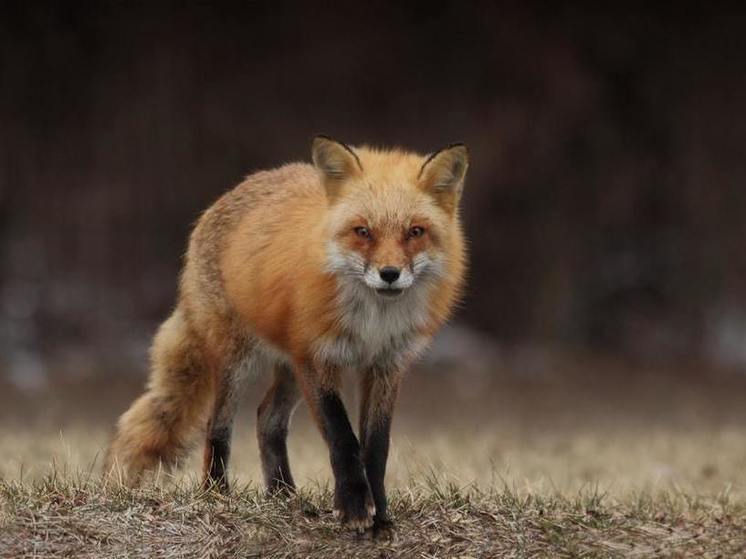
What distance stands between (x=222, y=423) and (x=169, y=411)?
0.34 m

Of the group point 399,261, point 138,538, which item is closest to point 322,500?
point 138,538

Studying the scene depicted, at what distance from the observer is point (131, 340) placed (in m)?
11.6

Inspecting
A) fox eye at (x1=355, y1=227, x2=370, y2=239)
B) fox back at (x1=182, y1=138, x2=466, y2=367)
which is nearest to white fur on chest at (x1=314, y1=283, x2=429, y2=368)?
fox back at (x1=182, y1=138, x2=466, y2=367)

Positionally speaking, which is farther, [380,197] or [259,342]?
[259,342]

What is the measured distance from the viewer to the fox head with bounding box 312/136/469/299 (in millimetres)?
4688

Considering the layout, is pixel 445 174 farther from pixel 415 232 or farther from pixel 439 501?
pixel 439 501

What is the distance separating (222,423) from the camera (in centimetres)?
570

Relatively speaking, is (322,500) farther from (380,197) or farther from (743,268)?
(743,268)

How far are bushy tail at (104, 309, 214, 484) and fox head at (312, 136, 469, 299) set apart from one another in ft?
4.38

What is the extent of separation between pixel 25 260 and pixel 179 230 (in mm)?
1325

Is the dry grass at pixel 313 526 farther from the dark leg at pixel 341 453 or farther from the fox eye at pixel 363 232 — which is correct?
the fox eye at pixel 363 232

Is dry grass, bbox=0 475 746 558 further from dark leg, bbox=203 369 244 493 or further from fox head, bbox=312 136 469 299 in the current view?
fox head, bbox=312 136 469 299

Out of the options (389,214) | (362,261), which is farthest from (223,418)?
(389,214)

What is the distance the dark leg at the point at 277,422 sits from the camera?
19.1ft
